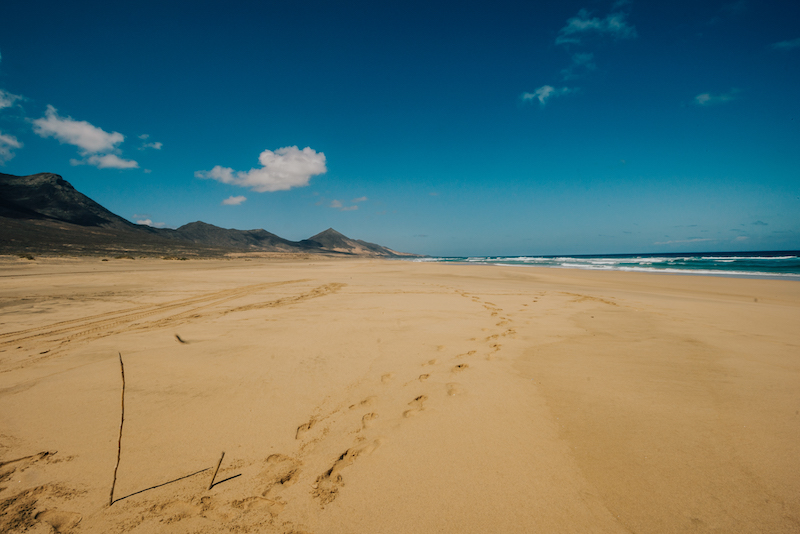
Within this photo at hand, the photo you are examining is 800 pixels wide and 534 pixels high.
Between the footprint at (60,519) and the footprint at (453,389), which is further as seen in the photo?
the footprint at (453,389)

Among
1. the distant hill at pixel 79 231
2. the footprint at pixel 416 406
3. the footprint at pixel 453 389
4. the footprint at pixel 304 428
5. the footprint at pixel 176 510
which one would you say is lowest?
the footprint at pixel 304 428

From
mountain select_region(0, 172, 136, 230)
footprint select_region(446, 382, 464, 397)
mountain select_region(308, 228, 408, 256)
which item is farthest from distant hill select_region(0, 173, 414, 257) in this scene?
footprint select_region(446, 382, 464, 397)

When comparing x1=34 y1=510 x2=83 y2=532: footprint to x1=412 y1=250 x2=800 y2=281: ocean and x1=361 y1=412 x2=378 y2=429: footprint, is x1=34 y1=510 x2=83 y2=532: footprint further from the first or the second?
x1=412 y1=250 x2=800 y2=281: ocean

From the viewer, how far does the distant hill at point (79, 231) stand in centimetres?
2989

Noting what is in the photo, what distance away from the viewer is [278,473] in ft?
6.37

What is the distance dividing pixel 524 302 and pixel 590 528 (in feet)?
21.5

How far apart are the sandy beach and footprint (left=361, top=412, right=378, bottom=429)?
0.02m

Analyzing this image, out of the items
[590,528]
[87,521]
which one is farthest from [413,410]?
[87,521]

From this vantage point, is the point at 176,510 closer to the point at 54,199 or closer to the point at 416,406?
the point at 416,406

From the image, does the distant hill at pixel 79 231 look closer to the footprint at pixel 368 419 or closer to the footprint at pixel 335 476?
the footprint at pixel 368 419

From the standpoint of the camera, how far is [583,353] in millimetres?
4109

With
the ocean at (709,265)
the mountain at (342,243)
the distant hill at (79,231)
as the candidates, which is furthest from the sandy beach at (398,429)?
the mountain at (342,243)

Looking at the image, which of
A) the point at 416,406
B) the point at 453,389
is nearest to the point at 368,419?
the point at 416,406

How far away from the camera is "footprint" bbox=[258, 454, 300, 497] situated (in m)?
1.84
